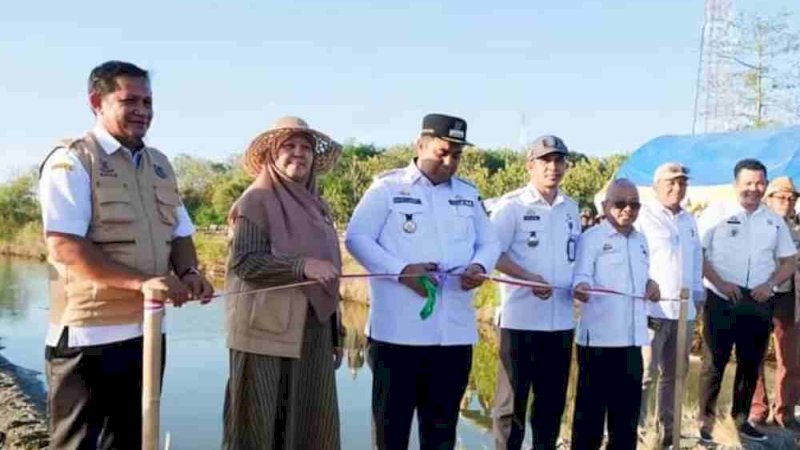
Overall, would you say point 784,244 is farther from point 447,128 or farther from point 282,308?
point 282,308

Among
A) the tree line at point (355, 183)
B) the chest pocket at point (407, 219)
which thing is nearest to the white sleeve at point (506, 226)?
the chest pocket at point (407, 219)

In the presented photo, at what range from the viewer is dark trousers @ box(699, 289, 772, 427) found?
15.5 ft

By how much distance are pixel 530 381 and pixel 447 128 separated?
132cm

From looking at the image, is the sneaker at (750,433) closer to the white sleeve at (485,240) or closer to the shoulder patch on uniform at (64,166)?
the white sleeve at (485,240)

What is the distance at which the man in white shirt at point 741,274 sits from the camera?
15.5ft

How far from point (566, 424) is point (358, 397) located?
127 inches

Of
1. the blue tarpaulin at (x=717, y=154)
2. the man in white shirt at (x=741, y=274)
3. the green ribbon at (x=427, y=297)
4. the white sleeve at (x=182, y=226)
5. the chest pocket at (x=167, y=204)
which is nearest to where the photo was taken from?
the chest pocket at (x=167, y=204)

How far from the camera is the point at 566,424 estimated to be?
19.6ft

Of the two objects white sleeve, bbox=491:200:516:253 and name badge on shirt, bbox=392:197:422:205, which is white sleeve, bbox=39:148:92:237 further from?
white sleeve, bbox=491:200:516:253

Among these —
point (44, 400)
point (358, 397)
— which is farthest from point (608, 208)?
point (44, 400)

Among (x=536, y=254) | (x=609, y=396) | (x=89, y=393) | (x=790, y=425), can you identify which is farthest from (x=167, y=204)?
(x=790, y=425)

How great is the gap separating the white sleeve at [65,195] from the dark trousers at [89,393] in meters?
0.36

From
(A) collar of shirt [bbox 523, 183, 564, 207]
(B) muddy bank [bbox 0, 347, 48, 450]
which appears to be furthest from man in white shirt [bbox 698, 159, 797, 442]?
(B) muddy bank [bbox 0, 347, 48, 450]

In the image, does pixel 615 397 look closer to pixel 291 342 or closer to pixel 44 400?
pixel 291 342
